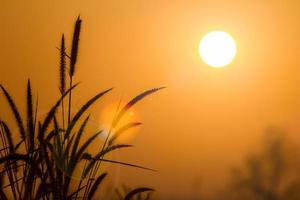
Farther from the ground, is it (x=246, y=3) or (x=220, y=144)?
(x=246, y=3)

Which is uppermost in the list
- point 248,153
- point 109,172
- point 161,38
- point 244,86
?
point 161,38

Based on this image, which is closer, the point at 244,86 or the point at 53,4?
the point at 244,86

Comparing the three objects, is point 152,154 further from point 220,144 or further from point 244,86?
point 244,86

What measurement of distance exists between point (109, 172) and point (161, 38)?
52cm

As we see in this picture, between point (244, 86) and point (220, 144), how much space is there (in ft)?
0.71

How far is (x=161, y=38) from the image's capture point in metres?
1.27

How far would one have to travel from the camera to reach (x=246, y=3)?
122cm

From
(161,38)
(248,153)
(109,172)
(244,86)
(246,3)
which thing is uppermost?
(246,3)

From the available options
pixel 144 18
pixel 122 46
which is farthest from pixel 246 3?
pixel 122 46

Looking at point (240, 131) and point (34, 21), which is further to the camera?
point (34, 21)

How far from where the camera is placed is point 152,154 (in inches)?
49.3

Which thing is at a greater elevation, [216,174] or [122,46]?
[122,46]

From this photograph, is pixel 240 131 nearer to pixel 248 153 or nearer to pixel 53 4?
pixel 248 153

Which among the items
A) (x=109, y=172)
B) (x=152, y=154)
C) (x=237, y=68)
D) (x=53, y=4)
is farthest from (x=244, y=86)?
(x=53, y=4)
